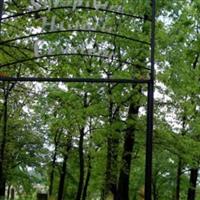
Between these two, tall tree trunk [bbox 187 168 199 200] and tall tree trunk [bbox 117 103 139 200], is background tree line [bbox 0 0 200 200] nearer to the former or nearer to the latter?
tall tree trunk [bbox 117 103 139 200]

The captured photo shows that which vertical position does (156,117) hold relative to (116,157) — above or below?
above

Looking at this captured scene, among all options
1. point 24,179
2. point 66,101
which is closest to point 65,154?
point 24,179

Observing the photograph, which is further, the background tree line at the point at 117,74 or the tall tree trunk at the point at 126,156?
the tall tree trunk at the point at 126,156

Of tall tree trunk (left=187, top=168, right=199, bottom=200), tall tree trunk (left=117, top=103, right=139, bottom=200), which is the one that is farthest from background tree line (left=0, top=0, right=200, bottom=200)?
tall tree trunk (left=187, top=168, right=199, bottom=200)

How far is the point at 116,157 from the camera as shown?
16.1m

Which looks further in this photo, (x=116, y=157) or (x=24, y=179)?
(x=24, y=179)

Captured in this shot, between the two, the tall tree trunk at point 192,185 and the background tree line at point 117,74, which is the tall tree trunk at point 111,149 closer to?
the background tree line at point 117,74

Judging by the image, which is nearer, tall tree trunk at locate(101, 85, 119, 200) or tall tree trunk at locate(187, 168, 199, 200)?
tall tree trunk at locate(101, 85, 119, 200)

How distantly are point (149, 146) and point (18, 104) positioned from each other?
19.9 m

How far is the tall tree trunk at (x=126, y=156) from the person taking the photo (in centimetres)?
1591

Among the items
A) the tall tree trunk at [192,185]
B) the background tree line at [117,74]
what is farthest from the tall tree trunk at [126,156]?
the tall tree trunk at [192,185]

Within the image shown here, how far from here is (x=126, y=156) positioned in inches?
667

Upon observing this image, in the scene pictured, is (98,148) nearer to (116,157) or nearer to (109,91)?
(116,157)

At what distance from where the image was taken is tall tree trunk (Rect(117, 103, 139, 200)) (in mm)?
15906
